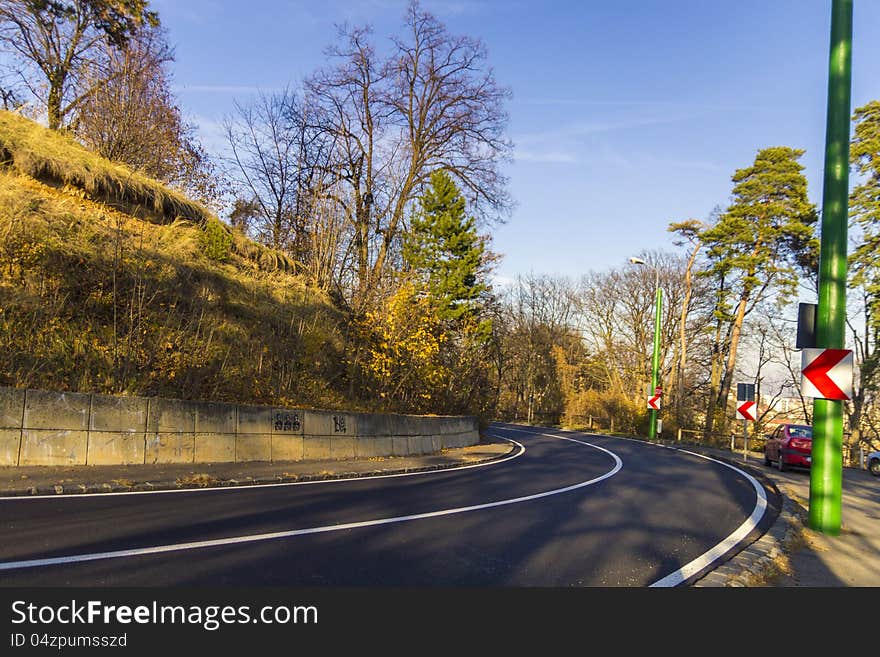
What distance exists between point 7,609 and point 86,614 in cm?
50

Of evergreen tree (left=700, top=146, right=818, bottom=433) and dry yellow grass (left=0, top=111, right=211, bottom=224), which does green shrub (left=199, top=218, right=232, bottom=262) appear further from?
evergreen tree (left=700, top=146, right=818, bottom=433)

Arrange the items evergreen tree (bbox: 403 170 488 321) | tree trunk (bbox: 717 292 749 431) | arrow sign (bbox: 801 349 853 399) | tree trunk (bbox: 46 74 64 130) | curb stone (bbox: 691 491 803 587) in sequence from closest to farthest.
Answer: curb stone (bbox: 691 491 803 587)
arrow sign (bbox: 801 349 853 399)
tree trunk (bbox: 46 74 64 130)
evergreen tree (bbox: 403 170 488 321)
tree trunk (bbox: 717 292 749 431)

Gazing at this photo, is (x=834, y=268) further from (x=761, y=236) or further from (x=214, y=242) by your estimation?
(x=761, y=236)

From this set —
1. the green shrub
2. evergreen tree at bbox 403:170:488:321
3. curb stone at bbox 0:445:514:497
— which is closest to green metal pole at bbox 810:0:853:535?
curb stone at bbox 0:445:514:497

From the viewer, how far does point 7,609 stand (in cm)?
391

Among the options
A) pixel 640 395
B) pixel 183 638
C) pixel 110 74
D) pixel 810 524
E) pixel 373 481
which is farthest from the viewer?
pixel 640 395

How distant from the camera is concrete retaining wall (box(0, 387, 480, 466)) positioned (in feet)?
30.0

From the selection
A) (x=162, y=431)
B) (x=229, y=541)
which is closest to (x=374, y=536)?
(x=229, y=541)

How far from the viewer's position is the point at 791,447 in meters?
18.0

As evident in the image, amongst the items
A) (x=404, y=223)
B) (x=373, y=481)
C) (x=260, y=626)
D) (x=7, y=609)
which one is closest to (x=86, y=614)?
(x=7, y=609)

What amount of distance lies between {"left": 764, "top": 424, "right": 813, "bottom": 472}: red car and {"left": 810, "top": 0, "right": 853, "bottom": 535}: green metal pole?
34.3 ft

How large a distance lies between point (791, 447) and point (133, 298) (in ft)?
59.3

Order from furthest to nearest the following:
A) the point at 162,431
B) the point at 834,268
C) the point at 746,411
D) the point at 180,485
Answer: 1. the point at 746,411
2. the point at 162,431
3. the point at 180,485
4. the point at 834,268

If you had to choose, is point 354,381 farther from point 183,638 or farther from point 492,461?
point 183,638
